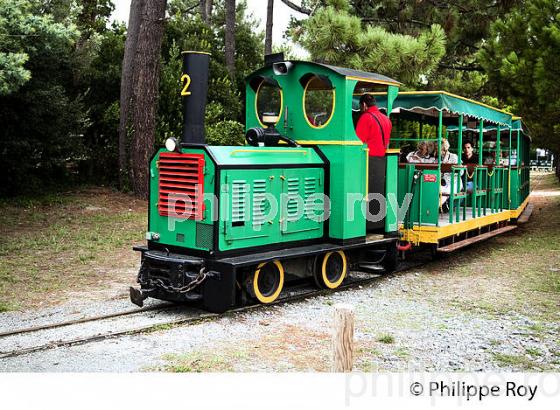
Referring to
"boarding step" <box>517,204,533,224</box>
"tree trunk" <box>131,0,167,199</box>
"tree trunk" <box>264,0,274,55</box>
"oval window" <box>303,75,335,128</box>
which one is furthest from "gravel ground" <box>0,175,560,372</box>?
"tree trunk" <box>264,0,274,55</box>

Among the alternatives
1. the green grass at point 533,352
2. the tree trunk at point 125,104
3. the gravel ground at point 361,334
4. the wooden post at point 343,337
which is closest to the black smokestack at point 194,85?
the gravel ground at point 361,334

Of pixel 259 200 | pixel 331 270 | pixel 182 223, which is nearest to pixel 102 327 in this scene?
pixel 182 223

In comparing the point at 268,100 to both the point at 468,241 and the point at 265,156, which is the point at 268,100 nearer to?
the point at 265,156

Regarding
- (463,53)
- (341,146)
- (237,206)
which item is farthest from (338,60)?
(237,206)

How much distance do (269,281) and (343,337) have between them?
3.53 metres

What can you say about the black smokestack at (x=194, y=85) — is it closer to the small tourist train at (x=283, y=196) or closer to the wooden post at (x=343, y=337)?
the small tourist train at (x=283, y=196)

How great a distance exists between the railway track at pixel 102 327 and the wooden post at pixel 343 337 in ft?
9.07

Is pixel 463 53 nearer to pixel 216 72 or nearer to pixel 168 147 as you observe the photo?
pixel 216 72

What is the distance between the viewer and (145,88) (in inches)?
678

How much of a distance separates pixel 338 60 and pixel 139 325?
10938 mm

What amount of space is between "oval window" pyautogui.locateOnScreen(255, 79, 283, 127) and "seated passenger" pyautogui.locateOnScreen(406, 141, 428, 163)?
3395mm

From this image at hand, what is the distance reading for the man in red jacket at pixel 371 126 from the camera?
29.4ft

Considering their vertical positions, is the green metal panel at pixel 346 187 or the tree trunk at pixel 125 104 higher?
the tree trunk at pixel 125 104

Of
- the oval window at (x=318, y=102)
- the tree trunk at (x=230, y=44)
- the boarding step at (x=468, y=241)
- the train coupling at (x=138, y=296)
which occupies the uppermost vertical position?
the tree trunk at (x=230, y=44)
